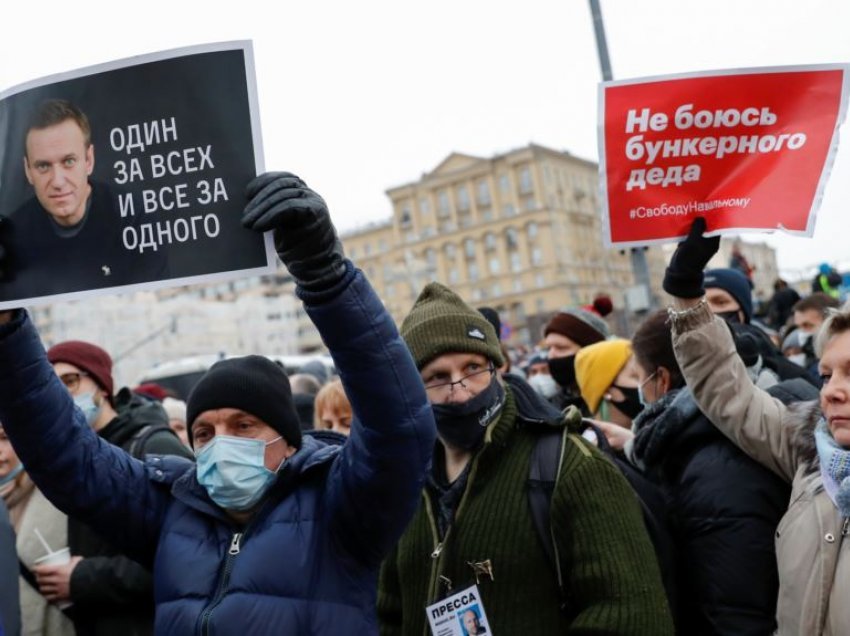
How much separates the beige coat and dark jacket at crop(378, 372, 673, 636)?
1.17ft

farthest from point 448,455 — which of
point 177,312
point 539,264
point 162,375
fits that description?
point 539,264

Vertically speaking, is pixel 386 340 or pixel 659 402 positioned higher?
pixel 386 340

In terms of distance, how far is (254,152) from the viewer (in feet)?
7.63

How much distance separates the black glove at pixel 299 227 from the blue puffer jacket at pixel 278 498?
0.05m

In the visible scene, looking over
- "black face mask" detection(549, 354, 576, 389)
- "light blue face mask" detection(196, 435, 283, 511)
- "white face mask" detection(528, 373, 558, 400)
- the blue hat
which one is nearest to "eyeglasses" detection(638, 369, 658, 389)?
the blue hat

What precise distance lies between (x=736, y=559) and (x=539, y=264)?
294 feet

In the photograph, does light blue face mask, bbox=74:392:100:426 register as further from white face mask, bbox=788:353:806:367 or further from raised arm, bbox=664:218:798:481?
white face mask, bbox=788:353:806:367

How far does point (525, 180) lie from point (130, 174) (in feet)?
301

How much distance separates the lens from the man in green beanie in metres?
2.54

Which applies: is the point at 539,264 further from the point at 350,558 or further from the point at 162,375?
the point at 350,558

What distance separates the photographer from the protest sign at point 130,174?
2.33 metres

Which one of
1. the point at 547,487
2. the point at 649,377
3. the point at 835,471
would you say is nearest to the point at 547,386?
the point at 649,377

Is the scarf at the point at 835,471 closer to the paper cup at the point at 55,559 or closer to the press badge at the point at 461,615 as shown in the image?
the press badge at the point at 461,615

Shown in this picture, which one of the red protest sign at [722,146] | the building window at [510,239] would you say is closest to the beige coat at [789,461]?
the red protest sign at [722,146]
